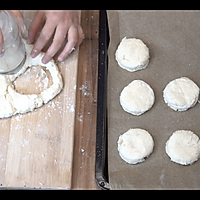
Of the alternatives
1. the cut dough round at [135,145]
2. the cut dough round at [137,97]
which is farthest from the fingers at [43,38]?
the cut dough round at [135,145]

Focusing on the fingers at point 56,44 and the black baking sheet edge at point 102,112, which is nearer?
the black baking sheet edge at point 102,112

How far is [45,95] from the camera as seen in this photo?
4.57 feet

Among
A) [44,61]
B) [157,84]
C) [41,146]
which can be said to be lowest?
[41,146]

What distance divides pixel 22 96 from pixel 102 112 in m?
0.38

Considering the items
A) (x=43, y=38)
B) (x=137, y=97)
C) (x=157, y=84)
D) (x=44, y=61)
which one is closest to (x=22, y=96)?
(x=44, y=61)

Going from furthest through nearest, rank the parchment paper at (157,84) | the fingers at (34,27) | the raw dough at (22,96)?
the fingers at (34,27) → the raw dough at (22,96) → the parchment paper at (157,84)

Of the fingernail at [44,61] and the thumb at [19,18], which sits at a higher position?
the thumb at [19,18]

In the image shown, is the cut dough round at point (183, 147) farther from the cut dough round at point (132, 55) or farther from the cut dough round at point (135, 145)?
the cut dough round at point (132, 55)

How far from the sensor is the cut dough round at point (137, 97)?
4.37ft

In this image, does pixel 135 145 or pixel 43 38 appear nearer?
pixel 135 145

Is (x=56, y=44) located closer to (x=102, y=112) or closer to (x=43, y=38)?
(x=43, y=38)

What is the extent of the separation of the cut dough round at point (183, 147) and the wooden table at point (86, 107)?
0.35m

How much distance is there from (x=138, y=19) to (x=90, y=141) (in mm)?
678

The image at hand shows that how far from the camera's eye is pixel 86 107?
1427mm
